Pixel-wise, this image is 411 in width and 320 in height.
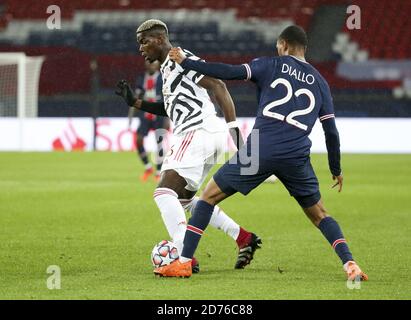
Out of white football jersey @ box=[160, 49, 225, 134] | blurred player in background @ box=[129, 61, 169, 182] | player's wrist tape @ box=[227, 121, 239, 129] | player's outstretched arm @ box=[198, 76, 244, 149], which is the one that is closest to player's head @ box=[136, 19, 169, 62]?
white football jersey @ box=[160, 49, 225, 134]

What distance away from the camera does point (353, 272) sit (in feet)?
22.7

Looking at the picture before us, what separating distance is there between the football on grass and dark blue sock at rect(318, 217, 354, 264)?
45.4 inches

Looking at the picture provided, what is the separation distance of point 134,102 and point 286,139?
1.50m

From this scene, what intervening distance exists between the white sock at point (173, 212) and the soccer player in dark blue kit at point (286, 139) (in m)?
0.32

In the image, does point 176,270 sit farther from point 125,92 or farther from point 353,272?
point 125,92

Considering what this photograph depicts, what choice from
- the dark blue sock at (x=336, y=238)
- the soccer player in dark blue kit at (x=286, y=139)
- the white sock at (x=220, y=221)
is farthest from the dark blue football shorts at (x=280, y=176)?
the white sock at (x=220, y=221)

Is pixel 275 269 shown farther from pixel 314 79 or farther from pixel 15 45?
pixel 15 45

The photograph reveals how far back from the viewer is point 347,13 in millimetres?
30875

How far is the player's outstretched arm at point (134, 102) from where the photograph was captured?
25.7 feet

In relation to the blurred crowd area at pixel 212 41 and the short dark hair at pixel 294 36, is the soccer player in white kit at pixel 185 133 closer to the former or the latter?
the short dark hair at pixel 294 36

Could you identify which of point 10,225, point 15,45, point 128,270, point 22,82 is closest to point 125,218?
point 10,225

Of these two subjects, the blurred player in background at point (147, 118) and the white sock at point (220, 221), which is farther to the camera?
the blurred player in background at point (147, 118)

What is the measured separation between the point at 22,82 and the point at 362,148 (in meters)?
9.77

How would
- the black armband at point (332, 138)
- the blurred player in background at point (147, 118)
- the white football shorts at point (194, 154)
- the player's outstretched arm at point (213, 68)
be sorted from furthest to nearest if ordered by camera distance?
1. the blurred player in background at point (147, 118)
2. the white football shorts at point (194, 154)
3. the black armband at point (332, 138)
4. the player's outstretched arm at point (213, 68)
